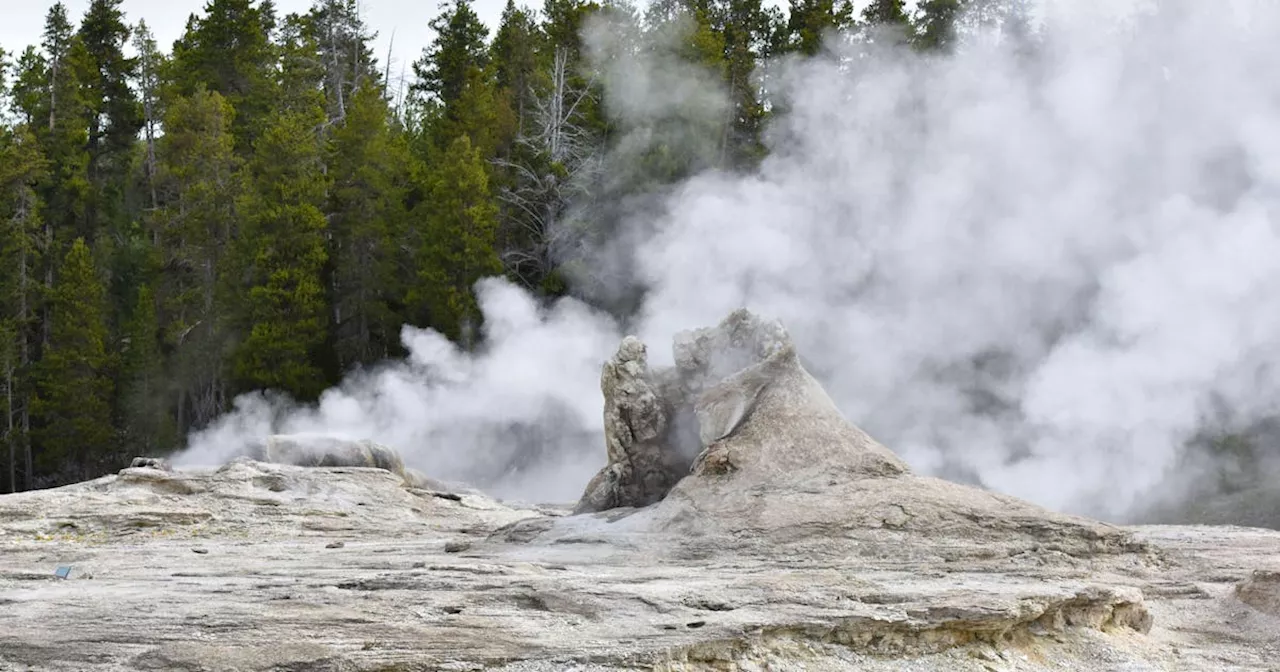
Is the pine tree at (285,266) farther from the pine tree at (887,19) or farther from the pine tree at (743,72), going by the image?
the pine tree at (887,19)

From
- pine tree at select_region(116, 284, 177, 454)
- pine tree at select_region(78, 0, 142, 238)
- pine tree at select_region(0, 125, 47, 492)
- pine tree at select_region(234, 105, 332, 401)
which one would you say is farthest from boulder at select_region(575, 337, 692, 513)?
pine tree at select_region(78, 0, 142, 238)

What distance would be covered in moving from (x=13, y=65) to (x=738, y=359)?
34.9 m

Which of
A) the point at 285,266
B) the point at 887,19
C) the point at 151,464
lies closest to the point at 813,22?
the point at 887,19

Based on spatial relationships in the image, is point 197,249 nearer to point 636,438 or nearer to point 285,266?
point 285,266

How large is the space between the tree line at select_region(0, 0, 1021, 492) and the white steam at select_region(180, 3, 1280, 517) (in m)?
1.85

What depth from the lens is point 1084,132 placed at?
28.1 m

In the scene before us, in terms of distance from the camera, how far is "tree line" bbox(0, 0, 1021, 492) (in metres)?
34.2

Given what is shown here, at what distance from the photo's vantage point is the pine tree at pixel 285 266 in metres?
33.3

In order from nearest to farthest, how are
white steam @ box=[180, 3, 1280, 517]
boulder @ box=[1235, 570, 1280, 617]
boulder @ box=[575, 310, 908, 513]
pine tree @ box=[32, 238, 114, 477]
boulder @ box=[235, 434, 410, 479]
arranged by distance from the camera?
boulder @ box=[1235, 570, 1280, 617], boulder @ box=[575, 310, 908, 513], boulder @ box=[235, 434, 410, 479], white steam @ box=[180, 3, 1280, 517], pine tree @ box=[32, 238, 114, 477]

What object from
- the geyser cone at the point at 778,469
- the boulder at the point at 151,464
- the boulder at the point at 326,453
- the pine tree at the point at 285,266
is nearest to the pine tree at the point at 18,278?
the pine tree at the point at 285,266

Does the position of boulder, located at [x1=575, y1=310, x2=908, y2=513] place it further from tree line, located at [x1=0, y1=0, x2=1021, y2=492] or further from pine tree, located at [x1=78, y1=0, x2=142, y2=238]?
pine tree, located at [x1=78, y1=0, x2=142, y2=238]

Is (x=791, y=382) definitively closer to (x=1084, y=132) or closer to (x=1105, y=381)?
(x=1105, y=381)

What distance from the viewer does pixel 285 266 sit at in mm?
34750

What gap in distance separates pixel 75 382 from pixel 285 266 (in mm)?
5978
